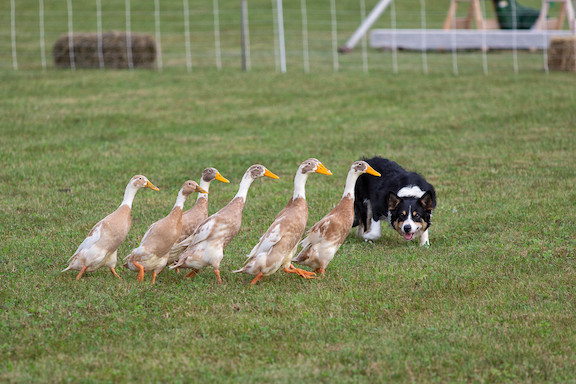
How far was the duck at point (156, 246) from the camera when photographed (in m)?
6.88

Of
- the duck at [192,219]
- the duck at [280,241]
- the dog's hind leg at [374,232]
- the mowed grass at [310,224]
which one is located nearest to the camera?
the mowed grass at [310,224]

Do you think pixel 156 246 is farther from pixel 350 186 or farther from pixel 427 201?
pixel 427 201

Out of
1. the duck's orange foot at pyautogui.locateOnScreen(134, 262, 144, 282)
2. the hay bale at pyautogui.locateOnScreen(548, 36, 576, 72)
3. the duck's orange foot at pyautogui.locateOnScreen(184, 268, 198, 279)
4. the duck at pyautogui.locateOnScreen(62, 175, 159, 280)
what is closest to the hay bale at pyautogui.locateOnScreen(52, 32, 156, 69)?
A: the hay bale at pyautogui.locateOnScreen(548, 36, 576, 72)

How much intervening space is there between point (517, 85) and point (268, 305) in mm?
14499

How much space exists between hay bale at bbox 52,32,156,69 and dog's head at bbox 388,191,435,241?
48.7ft

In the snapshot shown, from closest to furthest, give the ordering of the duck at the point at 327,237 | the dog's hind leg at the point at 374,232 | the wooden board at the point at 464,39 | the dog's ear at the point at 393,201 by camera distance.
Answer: the duck at the point at 327,237, the dog's ear at the point at 393,201, the dog's hind leg at the point at 374,232, the wooden board at the point at 464,39

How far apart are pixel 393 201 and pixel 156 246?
309 centimetres

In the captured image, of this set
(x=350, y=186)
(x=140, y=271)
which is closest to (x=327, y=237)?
(x=350, y=186)

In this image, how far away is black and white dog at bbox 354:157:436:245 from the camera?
8531mm

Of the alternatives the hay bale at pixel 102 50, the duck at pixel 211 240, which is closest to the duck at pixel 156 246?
the duck at pixel 211 240

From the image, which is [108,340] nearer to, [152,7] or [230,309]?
[230,309]

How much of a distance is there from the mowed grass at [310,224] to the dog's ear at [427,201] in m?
0.48

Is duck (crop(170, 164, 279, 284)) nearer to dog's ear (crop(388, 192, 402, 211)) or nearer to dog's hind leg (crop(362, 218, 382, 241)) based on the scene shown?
dog's ear (crop(388, 192, 402, 211))

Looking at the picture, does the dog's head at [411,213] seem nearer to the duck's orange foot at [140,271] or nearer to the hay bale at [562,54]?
the duck's orange foot at [140,271]
